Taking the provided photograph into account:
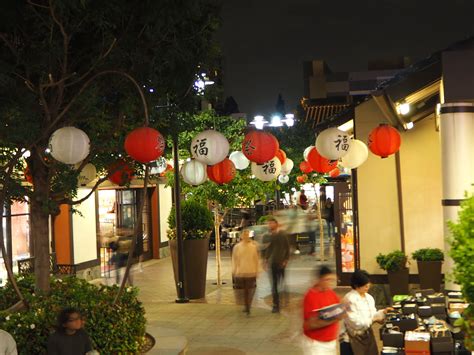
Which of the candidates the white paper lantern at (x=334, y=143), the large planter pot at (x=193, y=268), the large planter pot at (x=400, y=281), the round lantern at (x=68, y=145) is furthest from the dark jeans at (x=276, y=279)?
the round lantern at (x=68, y=145)

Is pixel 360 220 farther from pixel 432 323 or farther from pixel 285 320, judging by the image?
pixel 432 323

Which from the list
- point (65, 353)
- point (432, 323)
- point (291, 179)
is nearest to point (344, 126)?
point (432, 323)

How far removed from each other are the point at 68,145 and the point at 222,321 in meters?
6.11

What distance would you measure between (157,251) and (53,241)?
797 cm

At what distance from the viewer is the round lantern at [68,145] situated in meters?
8.38

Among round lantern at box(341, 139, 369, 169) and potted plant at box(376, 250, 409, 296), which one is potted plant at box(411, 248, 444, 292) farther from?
round lantern at box(341, 139, 369, 169)

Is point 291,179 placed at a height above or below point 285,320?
above

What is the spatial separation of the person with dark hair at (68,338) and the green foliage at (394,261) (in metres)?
8.61

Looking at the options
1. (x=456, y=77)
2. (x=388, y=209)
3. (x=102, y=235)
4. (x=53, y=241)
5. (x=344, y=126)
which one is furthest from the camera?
(x=102, y=235)

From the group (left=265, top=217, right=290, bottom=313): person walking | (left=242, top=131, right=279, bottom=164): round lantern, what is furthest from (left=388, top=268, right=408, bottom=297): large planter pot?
(left=242, top=131, right=279, bottom=164): round lantern

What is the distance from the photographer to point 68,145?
8.39 metres

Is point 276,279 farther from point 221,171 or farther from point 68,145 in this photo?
point 68,145

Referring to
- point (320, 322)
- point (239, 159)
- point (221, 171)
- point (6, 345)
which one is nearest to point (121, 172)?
point (221, 171)

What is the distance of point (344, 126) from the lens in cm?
1675
